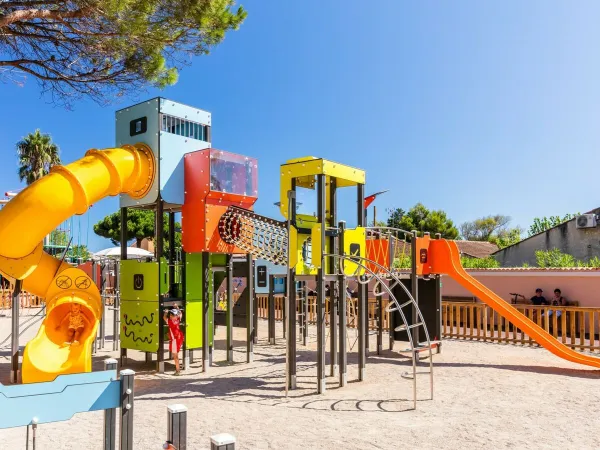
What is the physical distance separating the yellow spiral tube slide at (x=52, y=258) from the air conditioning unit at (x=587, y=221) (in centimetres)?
2111

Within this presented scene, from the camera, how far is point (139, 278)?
420 inches

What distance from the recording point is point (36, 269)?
9.63m

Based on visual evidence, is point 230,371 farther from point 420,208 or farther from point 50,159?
point 420,208

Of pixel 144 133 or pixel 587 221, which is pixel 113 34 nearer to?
pixel 144 133

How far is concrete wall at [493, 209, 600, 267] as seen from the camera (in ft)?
80.8

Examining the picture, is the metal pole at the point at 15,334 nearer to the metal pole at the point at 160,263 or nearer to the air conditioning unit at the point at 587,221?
the metal pole at the point at 160,263

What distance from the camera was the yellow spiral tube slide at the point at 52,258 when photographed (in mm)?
8570

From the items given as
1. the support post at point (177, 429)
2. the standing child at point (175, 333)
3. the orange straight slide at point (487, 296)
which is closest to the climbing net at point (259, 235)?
the standing child at point (175, 333)

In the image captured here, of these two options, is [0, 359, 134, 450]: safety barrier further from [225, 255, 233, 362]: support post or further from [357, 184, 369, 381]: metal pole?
[225, 255, 233, 362]: support post

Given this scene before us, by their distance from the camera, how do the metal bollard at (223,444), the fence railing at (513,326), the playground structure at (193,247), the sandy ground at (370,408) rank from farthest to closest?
the fence railing at (513,326)
the playground structure at (193,247)
the sandy ground at (370,408)
the metal bollard at (223,444)

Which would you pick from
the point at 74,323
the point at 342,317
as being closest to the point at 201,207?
the point at 74,323

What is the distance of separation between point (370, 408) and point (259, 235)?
13.1ft

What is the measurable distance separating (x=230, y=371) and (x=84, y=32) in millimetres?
7383

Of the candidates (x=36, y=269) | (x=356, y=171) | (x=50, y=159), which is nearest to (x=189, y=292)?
(x=36, y=269)
